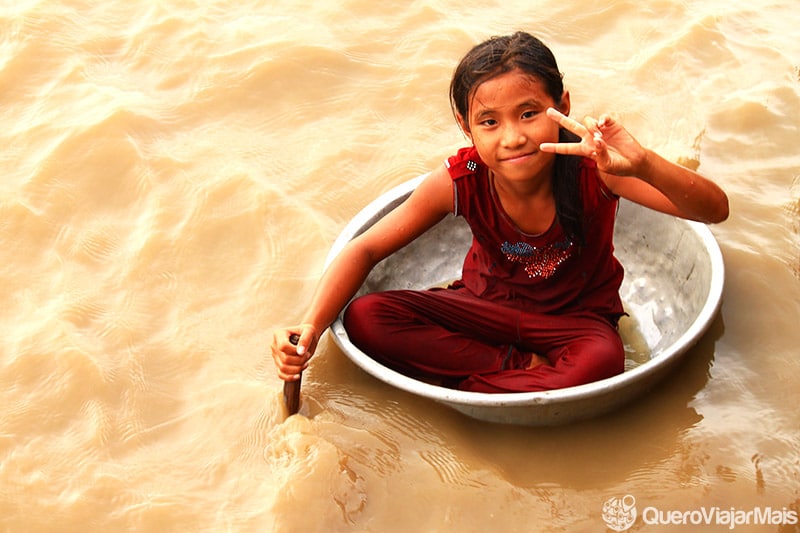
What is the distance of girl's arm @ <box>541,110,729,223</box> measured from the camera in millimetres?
2047

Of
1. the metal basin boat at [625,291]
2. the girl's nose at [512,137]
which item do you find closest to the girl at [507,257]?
the girl's nose at [512,137]

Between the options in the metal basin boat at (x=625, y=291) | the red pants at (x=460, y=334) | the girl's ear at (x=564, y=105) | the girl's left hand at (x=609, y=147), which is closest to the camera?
the girl's left hand at (x=609, y=147)

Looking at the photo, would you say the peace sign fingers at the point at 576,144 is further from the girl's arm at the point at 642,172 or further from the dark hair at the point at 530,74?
the dark hair at the point at 530,74

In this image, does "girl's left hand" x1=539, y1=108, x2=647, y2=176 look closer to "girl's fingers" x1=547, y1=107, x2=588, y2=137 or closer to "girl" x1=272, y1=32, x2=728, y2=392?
"girl's fingers" x1=547, y1=107, x2=588, y2=137

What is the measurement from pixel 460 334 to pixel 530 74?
707mm

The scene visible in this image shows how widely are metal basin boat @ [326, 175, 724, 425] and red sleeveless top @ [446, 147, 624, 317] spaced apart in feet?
0.74

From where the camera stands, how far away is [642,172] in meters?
2.08

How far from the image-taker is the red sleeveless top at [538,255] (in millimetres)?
2479

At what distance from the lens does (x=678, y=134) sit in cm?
327

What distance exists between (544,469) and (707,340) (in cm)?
61

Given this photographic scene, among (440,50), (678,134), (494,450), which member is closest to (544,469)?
(494,450)

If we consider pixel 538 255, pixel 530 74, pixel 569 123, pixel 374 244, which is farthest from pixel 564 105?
pixel 374 244

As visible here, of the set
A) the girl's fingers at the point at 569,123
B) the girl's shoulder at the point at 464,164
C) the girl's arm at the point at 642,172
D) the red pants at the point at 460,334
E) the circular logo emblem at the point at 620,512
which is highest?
the girl's fingers at the point at 569,123

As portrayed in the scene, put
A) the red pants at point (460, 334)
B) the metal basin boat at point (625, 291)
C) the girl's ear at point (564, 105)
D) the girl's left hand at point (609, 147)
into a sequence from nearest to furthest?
the girl's left hand at point (609, 147)
the metal basin boat at point (625, 291)
the girl's ear at point (564, 105)
the red pants at point (460, 334)
